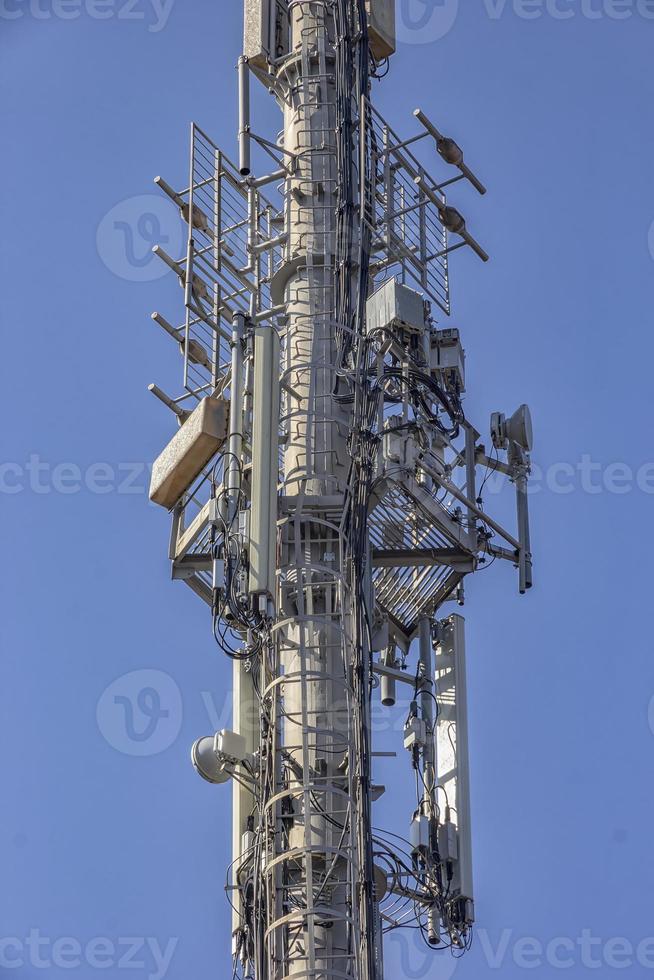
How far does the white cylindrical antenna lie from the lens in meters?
26.6

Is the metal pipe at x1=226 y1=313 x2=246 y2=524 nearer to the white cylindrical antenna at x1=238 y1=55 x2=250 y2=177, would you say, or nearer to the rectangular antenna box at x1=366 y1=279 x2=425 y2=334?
the rectangular antenna box at x1=366 y1=279 x2=425 y2=334

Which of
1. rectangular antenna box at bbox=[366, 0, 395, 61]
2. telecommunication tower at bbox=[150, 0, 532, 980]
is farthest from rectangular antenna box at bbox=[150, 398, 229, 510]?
rectangular antenna box at bbox=[366, 0, 395, 61]

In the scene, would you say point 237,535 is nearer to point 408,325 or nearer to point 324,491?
point 324,491

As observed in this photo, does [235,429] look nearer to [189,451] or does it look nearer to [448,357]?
[189,451]

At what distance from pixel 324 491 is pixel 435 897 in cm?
506

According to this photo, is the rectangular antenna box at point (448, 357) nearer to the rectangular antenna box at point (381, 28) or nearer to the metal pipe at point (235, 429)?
the metal pipe at point (235, 429)

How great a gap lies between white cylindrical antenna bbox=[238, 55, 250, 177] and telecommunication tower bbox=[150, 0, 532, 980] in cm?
6

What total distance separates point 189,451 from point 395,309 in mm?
3460

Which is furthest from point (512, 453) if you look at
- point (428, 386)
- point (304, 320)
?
point (304, 320)

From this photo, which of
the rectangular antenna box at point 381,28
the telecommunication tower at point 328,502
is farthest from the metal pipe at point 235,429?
the rectangular antenna box at point 381,28

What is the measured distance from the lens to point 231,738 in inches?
959

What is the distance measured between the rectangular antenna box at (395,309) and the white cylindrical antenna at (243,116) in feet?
7.67

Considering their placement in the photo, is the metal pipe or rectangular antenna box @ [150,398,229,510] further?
rectangular antenna box @ [150,398,229,510]

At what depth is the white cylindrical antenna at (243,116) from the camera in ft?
87.4
